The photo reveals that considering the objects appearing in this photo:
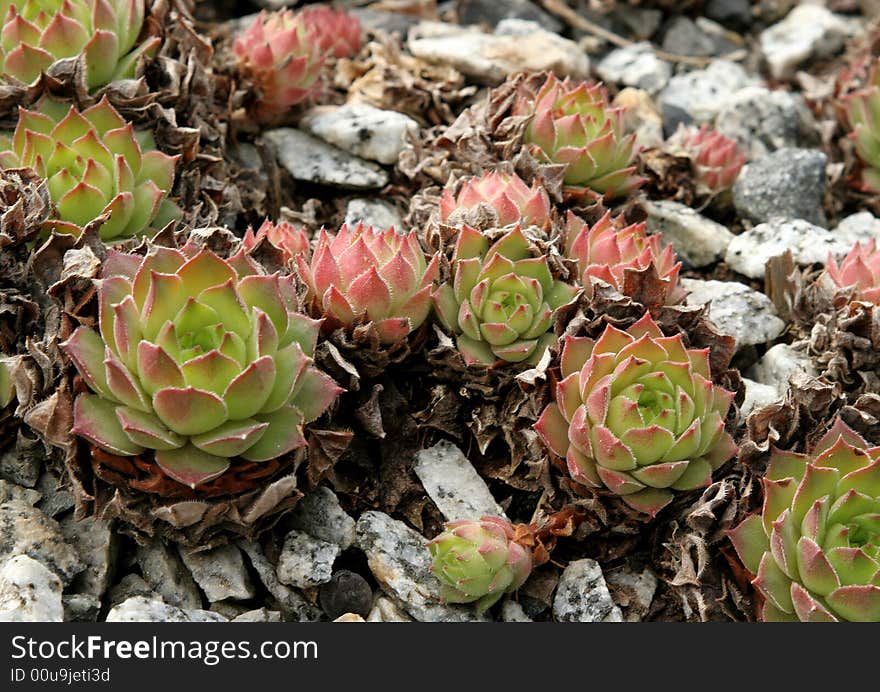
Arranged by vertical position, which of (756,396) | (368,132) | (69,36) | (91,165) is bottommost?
(756,396)

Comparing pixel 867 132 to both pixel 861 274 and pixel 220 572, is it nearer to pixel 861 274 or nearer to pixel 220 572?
pixel 861 274

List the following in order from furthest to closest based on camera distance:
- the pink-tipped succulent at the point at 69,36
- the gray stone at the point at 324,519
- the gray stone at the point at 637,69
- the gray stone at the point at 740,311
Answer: the gray stone at the point at 637,69 < the gray stone at the point at 740,311 < the pink-tipped succulent at the point at 69,36 < the gray stone at the point at 324,519

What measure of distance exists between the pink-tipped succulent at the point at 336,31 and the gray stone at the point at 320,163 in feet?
2.23

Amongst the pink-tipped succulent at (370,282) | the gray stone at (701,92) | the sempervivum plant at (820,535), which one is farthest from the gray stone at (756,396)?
the gray stone at (701,92)

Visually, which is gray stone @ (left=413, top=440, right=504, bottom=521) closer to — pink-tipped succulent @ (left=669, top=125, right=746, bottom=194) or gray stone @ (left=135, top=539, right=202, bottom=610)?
gray stone @ (left=135, top=539, right=202, bottom=610)

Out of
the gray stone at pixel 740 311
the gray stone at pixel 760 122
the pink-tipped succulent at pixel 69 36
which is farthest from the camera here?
the gray stone at pixel 760 122

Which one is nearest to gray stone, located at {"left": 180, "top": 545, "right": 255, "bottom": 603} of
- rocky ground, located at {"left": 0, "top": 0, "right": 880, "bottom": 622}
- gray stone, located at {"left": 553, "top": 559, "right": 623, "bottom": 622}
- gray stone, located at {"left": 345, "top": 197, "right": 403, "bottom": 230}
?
rocky ground, located at {"left": 0, "top": 0, "right": 880, "bottom": 622}

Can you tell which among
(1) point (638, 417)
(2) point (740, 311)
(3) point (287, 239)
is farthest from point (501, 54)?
(1) point (638, 417)

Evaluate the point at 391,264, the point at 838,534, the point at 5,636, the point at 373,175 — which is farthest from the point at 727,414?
the point at 5,636

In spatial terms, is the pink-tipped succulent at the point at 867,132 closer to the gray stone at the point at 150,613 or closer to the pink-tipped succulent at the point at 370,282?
the pink-tipped succulent at the point at 370,282

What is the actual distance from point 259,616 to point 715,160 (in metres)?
2.44

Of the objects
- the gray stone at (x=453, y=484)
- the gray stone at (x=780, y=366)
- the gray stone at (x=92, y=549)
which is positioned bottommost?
the gray stone at (x=92, y=549)

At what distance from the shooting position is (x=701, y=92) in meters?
4.63

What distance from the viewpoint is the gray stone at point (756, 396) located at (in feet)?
9.64
